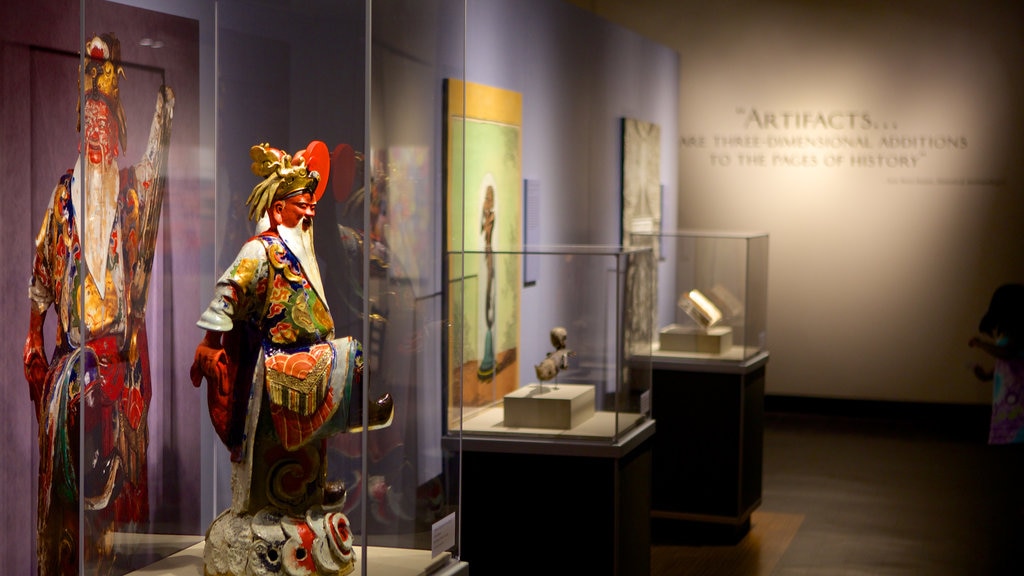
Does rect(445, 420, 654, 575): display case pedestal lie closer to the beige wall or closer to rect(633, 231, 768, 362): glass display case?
rect(633, 231, 768, 362): glass display case

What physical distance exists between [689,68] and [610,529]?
21.2ft

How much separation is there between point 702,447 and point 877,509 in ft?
4.19

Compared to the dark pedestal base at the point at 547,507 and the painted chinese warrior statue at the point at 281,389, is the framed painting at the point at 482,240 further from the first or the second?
the painted chinese warrior statue at the point at 281,389

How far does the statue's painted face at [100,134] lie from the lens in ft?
7.66

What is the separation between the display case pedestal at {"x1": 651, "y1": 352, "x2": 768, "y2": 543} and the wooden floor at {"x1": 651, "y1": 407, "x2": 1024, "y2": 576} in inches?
8.0

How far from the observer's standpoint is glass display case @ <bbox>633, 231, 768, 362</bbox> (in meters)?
6.21

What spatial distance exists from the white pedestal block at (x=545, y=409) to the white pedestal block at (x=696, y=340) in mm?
2014

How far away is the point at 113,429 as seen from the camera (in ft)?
7.85

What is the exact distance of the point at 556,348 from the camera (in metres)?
4.49

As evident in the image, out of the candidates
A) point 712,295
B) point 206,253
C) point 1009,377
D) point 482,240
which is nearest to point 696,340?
point 712,295

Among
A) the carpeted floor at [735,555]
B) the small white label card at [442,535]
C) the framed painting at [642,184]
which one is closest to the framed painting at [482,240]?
the small white label card at [442,535]

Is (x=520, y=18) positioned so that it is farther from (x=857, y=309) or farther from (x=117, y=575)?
(x=857, y=309)

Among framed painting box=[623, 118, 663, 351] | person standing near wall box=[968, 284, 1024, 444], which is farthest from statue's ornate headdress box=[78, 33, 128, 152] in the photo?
person standing near wall box=[968, 284, 1024, 444]

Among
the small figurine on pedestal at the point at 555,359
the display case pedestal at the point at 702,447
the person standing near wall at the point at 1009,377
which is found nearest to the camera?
the small figurine on pedestal at the point at 555,359
